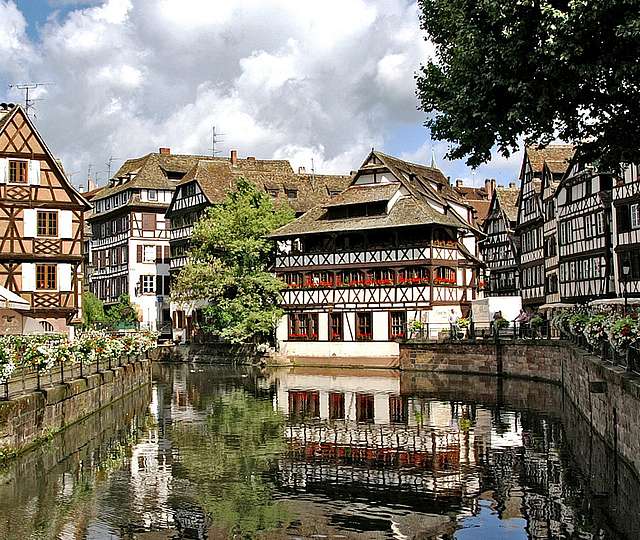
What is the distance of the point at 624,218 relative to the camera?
169 ft

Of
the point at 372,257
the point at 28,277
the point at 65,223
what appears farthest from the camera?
the point at 372,257

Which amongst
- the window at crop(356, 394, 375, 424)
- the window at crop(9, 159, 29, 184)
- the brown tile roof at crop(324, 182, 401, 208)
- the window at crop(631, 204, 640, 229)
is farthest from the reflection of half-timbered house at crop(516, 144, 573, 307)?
the window at crop(9, 159, 29, 184)

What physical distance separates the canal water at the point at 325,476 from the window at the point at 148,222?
162 feet

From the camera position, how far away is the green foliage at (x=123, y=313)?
81.7 metres

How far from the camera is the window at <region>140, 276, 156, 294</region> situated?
86.1m

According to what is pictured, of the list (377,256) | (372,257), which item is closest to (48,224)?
(372,257)

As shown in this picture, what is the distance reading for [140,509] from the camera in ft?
61.7

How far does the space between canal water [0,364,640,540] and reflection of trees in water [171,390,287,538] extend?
56 millimetres

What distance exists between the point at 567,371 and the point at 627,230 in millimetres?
15046

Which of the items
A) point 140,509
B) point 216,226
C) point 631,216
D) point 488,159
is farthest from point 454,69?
point 216,226

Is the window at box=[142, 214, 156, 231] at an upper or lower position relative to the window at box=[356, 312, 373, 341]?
upper

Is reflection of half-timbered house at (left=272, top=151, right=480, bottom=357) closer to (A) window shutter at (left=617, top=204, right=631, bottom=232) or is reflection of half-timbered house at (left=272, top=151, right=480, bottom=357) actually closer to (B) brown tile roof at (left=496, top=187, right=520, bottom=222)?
(A) window shutter at (left=617, top=204, right=631, bottom=232)

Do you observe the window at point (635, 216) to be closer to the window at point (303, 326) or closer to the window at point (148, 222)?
the window at point (303, 326)

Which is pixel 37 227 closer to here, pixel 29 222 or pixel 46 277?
pixel 29 222
